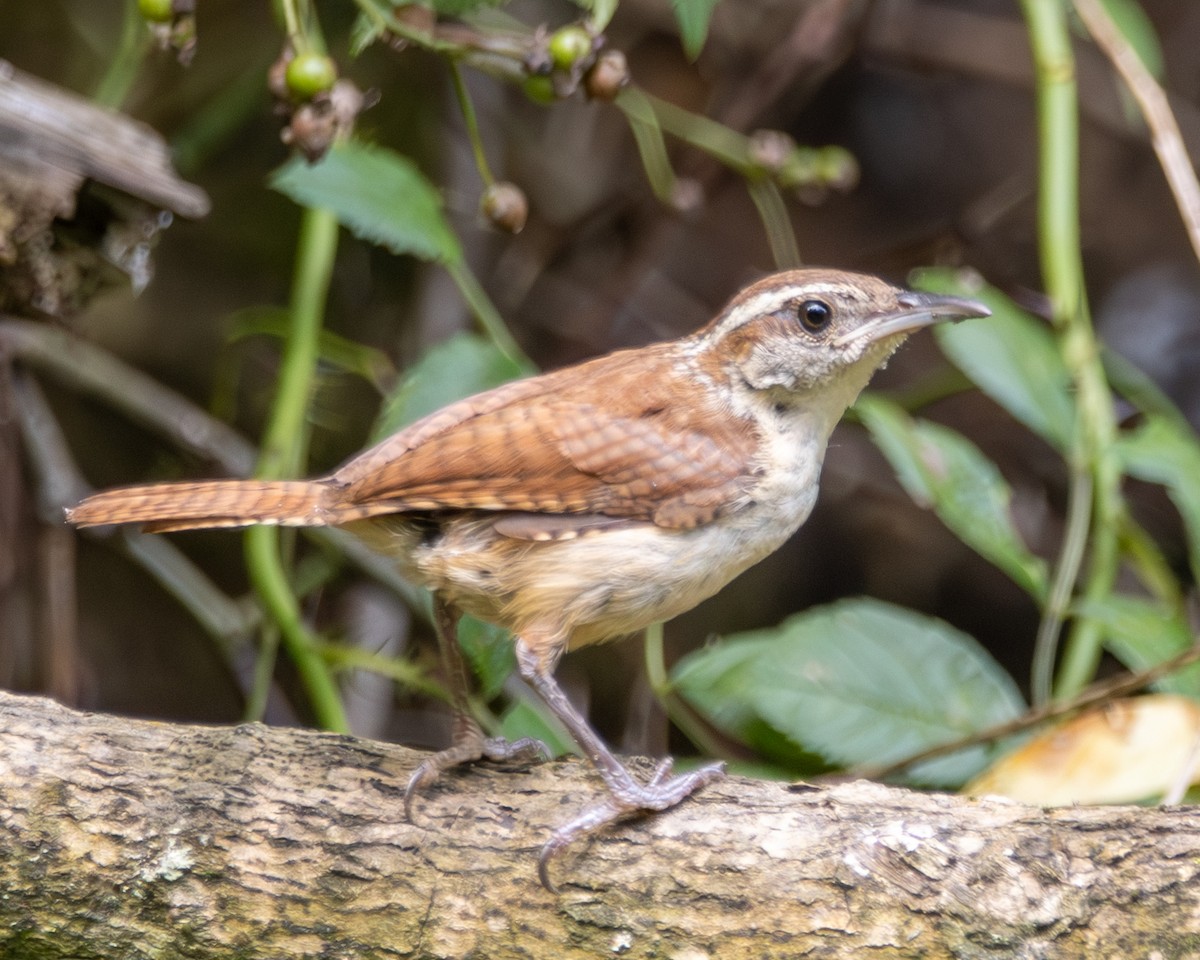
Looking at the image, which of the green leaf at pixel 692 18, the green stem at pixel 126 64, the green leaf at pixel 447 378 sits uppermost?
the green stem at pixel 126 64

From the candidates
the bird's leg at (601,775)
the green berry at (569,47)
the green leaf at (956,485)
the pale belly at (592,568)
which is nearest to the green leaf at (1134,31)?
the green leaf at (956,485)

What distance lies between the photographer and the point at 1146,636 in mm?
2846

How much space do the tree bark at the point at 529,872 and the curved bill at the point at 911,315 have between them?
0.86 meters

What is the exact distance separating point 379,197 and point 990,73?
3.06 meters

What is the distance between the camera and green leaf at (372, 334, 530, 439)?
9.43 ft

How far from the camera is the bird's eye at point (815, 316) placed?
2.56 metres

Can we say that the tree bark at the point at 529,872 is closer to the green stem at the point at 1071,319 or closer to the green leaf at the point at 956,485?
the green leaf at the point at 956,485

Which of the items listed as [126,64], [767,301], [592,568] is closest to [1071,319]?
[767,301]

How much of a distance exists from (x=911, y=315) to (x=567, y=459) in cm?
72

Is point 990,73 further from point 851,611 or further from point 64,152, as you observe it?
point 64,152

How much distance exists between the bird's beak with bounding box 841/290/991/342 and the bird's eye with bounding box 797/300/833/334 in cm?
5

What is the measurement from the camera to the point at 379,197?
9.75 ft

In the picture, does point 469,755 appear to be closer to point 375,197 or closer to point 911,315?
→ point 911,315

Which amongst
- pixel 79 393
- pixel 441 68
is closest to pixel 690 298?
pixel 441 68
